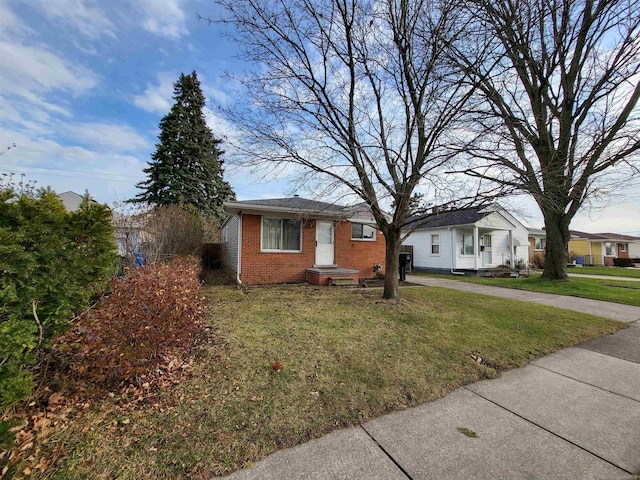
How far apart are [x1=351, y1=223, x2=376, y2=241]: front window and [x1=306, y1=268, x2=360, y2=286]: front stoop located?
1997mm

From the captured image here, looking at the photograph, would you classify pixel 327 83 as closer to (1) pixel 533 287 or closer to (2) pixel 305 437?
(2) pixel 305 437

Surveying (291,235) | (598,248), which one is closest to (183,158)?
(291,235)

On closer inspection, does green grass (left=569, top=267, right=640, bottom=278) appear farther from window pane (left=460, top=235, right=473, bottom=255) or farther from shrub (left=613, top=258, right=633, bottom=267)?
window pane (left=460, top=235, right=473, bottom=255)

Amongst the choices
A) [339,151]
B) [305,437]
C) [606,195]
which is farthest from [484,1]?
[305,437]

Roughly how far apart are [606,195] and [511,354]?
22.1 feet

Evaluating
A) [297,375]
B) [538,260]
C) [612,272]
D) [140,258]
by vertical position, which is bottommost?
[297,375]

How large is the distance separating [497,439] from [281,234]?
9.03 metres

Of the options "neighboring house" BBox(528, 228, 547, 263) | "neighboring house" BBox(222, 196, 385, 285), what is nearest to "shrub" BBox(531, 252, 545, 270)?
"neighboring house" BBox(528, 228, 547, 263)

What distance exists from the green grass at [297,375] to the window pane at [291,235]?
13.2ft

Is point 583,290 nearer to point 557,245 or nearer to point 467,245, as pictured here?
point 557,245

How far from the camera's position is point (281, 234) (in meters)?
10.7

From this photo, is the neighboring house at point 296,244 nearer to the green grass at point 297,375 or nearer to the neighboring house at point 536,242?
the green grass at point 297,375

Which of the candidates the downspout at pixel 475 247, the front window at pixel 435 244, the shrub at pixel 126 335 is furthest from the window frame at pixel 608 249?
the shrub at pixel 126 335

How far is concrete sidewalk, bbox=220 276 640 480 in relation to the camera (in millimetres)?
2039
